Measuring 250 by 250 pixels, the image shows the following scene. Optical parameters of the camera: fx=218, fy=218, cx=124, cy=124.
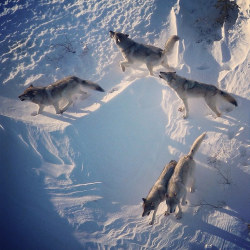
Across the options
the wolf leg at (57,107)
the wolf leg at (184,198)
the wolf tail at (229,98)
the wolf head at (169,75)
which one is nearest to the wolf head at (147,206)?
the wolf leg at (184,198)

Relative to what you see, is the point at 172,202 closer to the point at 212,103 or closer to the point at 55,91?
the point at 212,103

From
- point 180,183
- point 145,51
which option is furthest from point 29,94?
point 180,183

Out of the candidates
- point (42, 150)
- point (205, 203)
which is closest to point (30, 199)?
point (42, 150)

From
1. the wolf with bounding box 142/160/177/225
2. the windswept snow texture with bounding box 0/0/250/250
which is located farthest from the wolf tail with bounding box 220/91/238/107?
the wolf with bounding box 142/160/177/225

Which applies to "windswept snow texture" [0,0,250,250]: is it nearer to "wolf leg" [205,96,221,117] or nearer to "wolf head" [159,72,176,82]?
"wolf leg" [205,96,221,117]

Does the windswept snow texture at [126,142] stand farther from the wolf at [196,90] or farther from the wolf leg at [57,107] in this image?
the wolf at [196,90]
